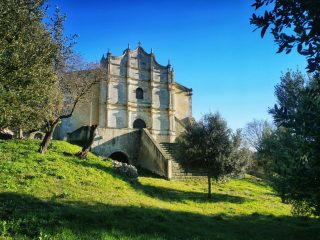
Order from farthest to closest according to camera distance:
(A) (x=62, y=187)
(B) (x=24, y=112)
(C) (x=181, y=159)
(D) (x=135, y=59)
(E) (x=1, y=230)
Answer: (D) (x=135, y=59)
(C) (x=181, y=159)
(A) (x=62, y=187)
(B) (x=24, y=112)
(E) (x=1, y=230)

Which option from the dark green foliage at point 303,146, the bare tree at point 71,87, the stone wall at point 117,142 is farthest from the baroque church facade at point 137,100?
the dark green foliage at point 303,146

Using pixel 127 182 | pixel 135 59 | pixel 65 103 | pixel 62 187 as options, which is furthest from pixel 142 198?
pixel 135 59

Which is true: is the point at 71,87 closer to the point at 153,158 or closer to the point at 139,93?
the point at 153,158

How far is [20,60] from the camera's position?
10562 mm

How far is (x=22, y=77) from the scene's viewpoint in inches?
416

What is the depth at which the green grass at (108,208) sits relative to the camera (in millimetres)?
9367

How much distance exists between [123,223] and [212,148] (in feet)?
35.7

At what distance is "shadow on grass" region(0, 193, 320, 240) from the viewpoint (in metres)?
8.86

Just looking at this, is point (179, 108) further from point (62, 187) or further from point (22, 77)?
point (22, 77)

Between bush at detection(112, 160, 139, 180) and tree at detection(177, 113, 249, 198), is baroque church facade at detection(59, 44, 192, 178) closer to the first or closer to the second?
tree at detection(177, 113, 249, 198)

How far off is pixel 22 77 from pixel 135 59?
133ft

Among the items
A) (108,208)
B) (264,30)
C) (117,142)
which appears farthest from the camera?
(117,142)

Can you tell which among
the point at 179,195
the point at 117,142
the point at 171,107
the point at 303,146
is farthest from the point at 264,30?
the point at 171,107

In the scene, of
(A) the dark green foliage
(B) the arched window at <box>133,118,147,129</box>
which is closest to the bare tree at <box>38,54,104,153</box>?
(A) the dark green foliage
